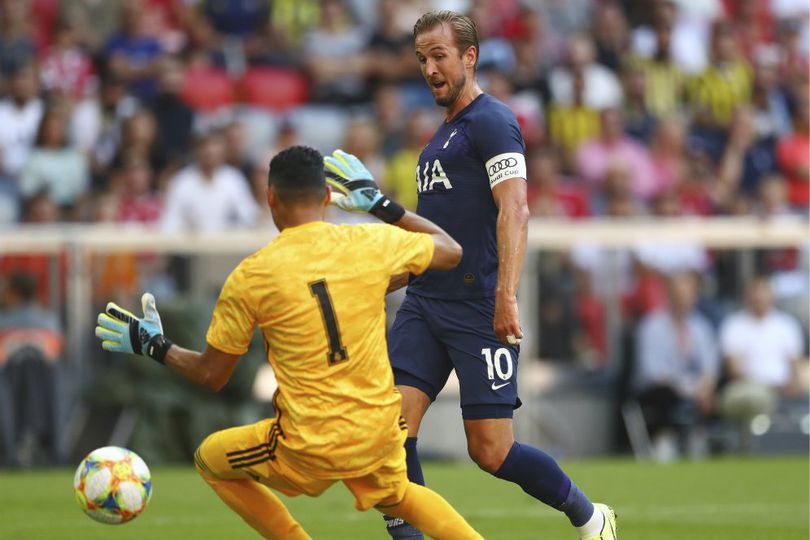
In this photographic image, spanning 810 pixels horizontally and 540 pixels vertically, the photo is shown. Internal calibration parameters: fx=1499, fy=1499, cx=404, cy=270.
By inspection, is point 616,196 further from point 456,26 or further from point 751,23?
point 456,26

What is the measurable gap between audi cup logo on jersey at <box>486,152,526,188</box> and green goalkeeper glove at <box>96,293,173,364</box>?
1.71 meters

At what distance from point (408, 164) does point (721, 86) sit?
224 inches

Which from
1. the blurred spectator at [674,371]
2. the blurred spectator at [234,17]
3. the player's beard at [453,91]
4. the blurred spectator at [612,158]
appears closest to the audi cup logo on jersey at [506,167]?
the player's beard at [453,91]

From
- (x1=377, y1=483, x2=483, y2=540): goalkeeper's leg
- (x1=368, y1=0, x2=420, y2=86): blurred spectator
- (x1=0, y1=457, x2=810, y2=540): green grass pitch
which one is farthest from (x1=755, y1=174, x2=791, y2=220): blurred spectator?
(x1=377, y1=483, x2=483, y2=540): goalkeeper's leg

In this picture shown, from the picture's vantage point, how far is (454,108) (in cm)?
707

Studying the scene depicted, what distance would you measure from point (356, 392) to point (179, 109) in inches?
449

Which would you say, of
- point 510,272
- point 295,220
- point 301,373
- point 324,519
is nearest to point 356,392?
point 301,373

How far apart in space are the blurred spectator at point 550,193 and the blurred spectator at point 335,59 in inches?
97.3

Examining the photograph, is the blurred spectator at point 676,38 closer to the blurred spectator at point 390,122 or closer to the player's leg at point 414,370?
the blurred spectator at point 390,122

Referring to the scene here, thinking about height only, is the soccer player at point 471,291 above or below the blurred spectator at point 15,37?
below

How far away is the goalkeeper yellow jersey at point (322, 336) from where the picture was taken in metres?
5.73

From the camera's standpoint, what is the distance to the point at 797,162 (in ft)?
59.6

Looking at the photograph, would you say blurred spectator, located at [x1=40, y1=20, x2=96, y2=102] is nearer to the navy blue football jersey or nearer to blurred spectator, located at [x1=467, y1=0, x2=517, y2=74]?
blurred spectator, located at [x1=467, y1=0, x2=517, y2=74]

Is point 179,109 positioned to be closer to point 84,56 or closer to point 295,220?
point 84,56
